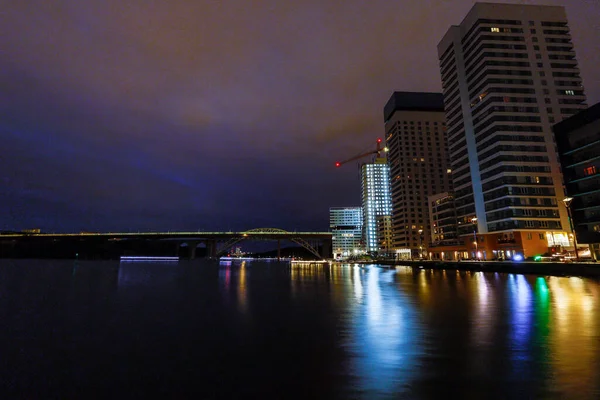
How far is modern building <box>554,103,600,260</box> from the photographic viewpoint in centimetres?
7156

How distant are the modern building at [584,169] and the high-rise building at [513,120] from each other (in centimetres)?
2043

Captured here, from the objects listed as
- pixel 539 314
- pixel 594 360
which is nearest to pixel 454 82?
pixel 539 314

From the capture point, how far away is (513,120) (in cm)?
10475

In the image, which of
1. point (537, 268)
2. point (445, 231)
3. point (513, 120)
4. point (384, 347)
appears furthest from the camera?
point (445, 231)

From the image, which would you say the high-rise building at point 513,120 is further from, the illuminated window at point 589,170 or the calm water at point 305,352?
the calm water at point 305,352

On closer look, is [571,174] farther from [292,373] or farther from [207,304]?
[292,373]

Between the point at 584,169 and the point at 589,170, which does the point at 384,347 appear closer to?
the point at 589,170

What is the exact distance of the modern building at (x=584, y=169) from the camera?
71.6 m

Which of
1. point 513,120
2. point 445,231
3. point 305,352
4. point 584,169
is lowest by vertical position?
point 305,352

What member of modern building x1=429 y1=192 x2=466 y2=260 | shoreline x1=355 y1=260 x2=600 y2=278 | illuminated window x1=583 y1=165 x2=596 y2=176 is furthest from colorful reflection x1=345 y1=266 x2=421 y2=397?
modern building x1=429 y1=192 x2=466 y2=260

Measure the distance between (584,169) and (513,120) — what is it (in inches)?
1359

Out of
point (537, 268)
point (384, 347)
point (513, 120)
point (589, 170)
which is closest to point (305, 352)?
point (384, 347)

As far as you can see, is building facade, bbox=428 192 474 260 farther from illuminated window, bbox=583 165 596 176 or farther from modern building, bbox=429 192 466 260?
illuminated window, bbox=583 165 596 176

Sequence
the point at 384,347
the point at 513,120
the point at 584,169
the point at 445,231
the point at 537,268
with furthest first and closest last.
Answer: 1. the point at 445,231
2. the point at 513,120
3. the point at 584,169
4. the point at 537,268
5. the point at 384,347
